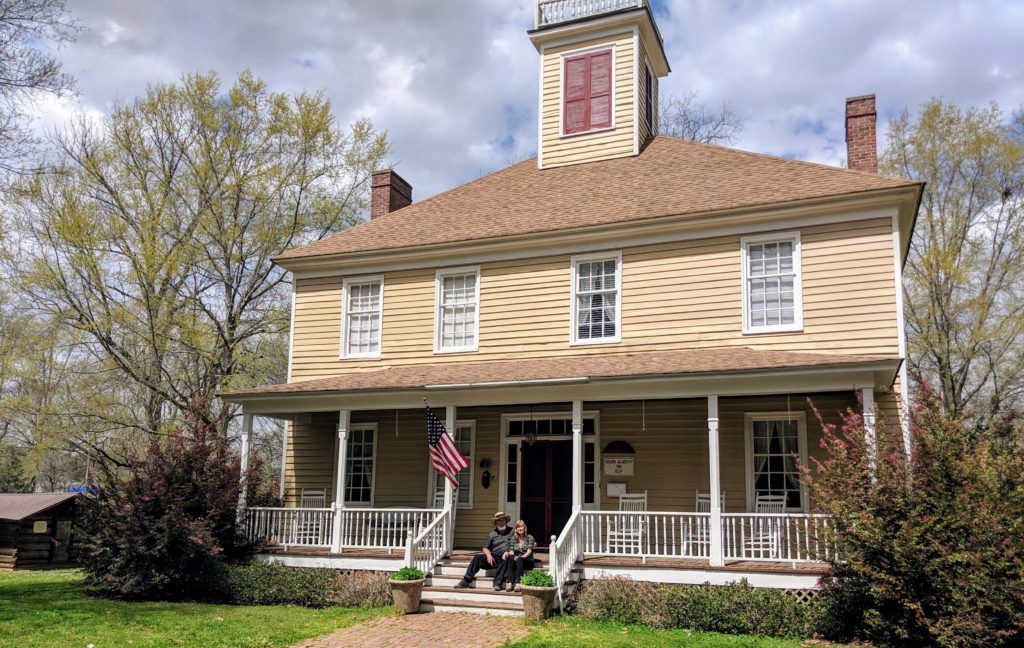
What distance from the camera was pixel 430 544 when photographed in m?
14.3

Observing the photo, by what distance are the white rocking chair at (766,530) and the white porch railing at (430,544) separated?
197 inches

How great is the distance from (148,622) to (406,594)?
3.62 meters

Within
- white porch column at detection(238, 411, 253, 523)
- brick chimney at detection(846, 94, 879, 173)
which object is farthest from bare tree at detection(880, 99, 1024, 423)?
white porch column at detection(238, 411, 253, 523)

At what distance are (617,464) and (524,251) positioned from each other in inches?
184

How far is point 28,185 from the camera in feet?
75.2

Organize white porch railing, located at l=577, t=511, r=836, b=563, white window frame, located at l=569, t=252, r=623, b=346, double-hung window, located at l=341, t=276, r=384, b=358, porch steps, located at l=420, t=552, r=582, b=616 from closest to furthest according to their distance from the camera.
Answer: white porch railing, located at l=577, t=511, r=836, b=563, porch steps, located at l=420, t=552, r=582, b=616, white window frame, located at l=569, t=252, r=623, b=346, double-hung window, located at l=341, t=276, r=384, b=358

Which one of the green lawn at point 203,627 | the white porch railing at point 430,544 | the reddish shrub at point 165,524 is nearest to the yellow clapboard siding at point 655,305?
the white porch railing at point 430,544

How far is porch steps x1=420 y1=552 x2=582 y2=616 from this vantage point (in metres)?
12.5

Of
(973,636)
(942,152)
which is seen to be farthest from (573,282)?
(942,152)

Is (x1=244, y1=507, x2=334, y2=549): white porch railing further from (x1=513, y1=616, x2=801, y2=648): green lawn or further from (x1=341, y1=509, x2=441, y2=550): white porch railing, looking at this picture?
(x1=513, y1=616, x2=801, y2=648): green lawn

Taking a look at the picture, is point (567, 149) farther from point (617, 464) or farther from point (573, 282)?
point (617, 464)

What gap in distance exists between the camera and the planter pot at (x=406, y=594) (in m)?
12.7

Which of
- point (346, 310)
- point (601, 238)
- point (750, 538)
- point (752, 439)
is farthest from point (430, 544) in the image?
point (601, 238)

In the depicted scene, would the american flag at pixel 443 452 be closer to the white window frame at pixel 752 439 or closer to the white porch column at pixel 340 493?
the white porch column at pixel 340 493
